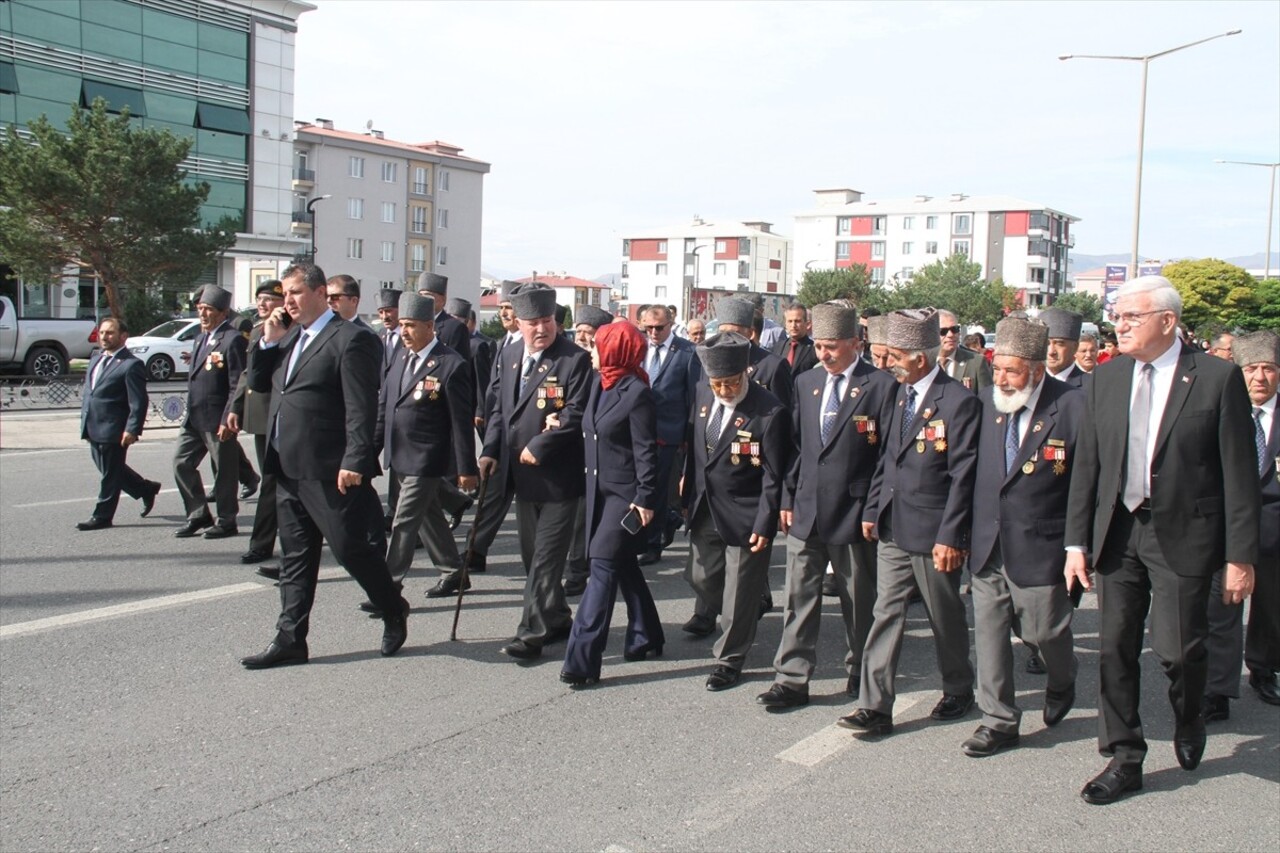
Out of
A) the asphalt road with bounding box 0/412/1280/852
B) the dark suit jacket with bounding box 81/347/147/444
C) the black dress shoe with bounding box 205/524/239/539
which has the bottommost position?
the asphalt road with bounding box 0/412/1280/852

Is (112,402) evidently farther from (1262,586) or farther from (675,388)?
(1262,586)

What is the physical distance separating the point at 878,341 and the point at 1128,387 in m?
2.09

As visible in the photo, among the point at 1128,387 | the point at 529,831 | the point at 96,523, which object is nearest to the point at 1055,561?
the point at 1128,387

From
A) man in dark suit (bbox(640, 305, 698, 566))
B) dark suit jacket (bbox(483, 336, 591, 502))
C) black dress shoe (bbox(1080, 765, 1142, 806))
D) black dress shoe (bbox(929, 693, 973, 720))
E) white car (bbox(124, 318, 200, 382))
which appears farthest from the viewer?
white car (bbox(124, 318, 200, 382))

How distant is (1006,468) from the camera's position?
4914mm

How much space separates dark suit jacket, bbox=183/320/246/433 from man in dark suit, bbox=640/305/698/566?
3.40 m

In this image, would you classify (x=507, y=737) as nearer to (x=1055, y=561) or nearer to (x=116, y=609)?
(x=1055, y=561)

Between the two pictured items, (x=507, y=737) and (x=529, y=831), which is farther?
(x=507, y=737)

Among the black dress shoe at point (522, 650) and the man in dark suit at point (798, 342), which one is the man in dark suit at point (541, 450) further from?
the man in dark suit at point (798, 342)

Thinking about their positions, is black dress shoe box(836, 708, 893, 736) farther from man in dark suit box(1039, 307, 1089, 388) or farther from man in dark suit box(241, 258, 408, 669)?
man in dark suit box(1039, 307, 1089, 388)

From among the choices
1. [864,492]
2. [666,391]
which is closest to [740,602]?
[864,492]

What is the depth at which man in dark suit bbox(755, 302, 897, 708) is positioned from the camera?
540 cm

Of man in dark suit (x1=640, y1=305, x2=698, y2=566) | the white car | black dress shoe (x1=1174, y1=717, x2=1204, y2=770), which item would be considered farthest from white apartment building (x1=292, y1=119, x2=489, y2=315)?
black dress shoe (x1=1174, y1=717, x2=1204, y2=770)

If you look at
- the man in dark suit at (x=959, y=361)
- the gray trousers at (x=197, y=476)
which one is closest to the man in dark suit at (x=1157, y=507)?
the man in dark suit at (x=959, y=361)
